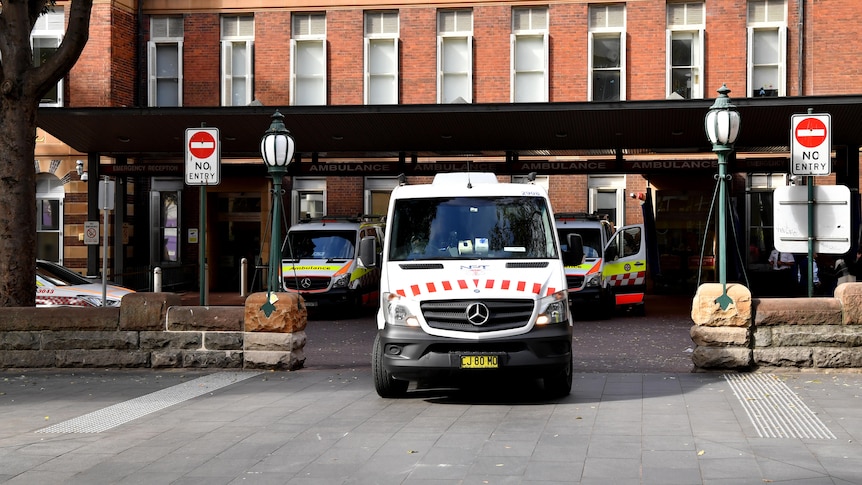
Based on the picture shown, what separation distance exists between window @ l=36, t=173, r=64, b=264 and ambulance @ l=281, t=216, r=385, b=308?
8.12 metres

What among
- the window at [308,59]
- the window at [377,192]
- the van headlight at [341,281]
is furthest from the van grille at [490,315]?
the window at [377,192]

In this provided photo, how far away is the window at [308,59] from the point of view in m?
31.7

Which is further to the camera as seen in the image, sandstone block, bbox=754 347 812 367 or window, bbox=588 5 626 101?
window, bbox=588 5 626 101

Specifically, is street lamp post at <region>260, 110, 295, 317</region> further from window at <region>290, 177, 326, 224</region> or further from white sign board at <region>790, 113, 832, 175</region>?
window at <region>290, 177, 326, 224</region>

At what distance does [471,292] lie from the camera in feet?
34.7

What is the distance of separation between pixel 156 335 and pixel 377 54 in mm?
19249

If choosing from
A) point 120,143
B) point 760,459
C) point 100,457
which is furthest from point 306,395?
point 120,143

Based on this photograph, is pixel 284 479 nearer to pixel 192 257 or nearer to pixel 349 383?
pixel 349 383

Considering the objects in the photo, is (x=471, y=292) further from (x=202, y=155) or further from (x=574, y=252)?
(x=202, y=155)

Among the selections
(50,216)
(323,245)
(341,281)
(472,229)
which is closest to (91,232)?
(323,245)

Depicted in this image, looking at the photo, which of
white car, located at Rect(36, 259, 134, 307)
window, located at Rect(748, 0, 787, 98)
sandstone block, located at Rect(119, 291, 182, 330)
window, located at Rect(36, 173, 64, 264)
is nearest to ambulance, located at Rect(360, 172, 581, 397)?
sandstone block, located at Rect(119, 291, 182, 330)

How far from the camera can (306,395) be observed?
445 inches

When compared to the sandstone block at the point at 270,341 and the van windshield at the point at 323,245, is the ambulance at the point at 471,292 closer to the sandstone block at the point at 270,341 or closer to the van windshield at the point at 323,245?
the sandstone block at the point at 270,341

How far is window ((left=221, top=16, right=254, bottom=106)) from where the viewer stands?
31969 mm
